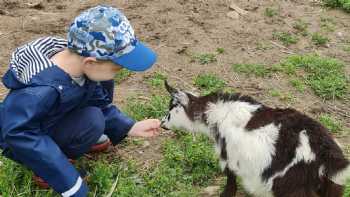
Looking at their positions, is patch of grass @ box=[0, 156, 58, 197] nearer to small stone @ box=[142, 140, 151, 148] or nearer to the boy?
the boy

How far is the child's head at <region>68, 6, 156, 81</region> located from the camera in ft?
11.1

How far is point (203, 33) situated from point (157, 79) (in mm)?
1309

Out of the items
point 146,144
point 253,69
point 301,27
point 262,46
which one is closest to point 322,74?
point 253,69

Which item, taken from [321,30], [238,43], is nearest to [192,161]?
[238,43]

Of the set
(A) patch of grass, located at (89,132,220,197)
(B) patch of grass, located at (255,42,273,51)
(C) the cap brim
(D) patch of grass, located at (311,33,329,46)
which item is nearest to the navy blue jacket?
(C) the cap brim

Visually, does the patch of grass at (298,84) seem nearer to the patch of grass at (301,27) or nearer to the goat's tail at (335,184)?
the patch of grass at (301,27)

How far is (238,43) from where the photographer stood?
688cm

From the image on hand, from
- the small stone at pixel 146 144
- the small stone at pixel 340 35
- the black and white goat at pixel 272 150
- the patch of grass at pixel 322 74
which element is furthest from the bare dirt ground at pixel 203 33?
the black and white goat at pixel 272 150

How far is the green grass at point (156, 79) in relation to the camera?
5.92 m

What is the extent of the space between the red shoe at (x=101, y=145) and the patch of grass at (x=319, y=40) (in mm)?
3495

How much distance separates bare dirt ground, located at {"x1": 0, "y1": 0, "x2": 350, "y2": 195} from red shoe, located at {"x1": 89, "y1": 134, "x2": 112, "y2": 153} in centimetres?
91

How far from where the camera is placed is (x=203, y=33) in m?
7.00

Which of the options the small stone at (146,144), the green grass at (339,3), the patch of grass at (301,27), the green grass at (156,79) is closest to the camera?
the small stone at (146,144)

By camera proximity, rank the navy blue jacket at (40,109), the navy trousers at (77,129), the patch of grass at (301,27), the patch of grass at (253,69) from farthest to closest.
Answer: the patch of grass at (301,27)
the patch of grass at (253,69)
the navy trousers at (77,129)
the navy blue jacket at (40,109)
